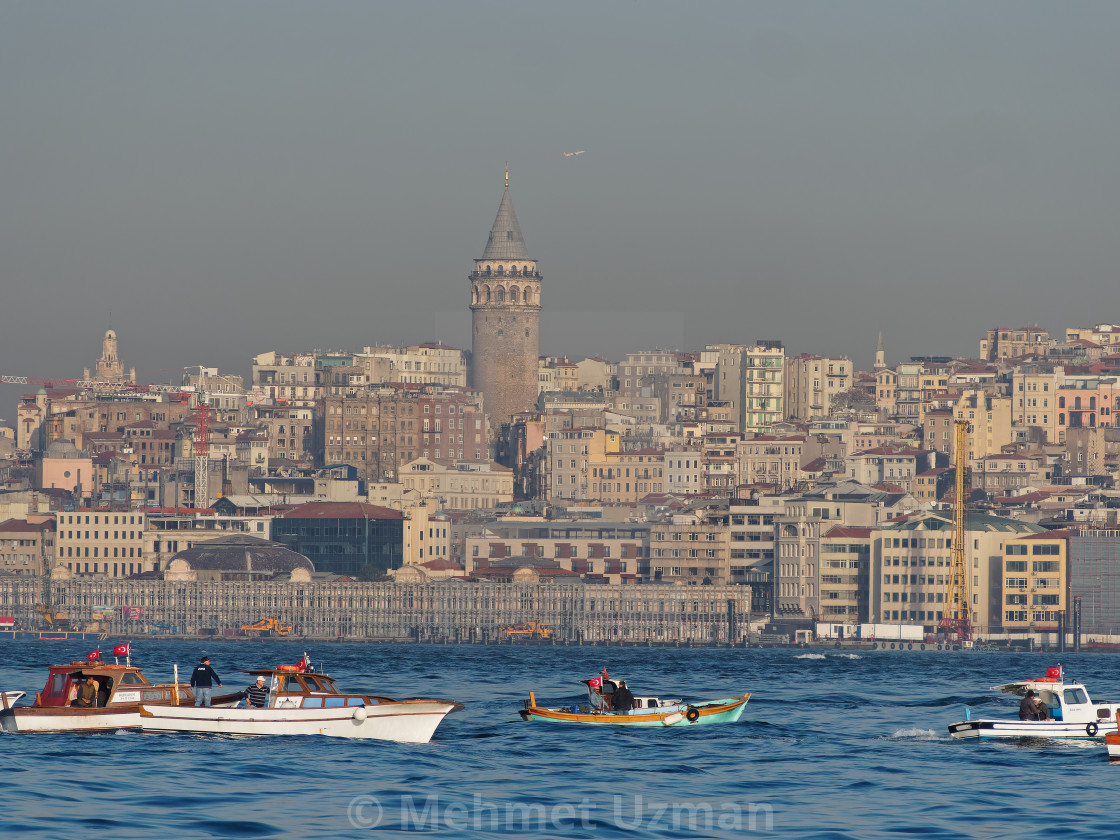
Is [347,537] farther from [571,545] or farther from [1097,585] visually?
[1097,585]

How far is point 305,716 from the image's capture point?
138ft

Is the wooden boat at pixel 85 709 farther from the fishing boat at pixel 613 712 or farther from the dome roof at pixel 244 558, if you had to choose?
the dome roof at pixel 244 558

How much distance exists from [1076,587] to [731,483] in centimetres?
5280

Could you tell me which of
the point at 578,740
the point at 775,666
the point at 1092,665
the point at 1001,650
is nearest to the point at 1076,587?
the point at 1001,650

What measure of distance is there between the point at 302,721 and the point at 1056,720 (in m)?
13.6

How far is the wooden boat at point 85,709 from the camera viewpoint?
41812mm

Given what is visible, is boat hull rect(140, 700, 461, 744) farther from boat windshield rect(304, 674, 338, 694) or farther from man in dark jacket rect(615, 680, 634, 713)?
man in dark jacket rect(615, 680, 634, 713)

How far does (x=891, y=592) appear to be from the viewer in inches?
5635

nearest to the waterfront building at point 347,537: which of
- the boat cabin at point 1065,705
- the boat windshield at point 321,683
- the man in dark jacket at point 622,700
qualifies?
the man in dark jacket at point 622,700

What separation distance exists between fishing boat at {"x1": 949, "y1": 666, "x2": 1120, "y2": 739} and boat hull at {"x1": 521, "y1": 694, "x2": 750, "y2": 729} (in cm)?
594

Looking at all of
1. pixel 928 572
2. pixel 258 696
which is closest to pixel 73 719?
pixel 258 696

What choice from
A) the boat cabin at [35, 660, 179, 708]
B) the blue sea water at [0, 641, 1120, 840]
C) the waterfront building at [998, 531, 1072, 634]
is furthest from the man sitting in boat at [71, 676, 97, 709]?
the waterfront building at [998, 531, 1072, 634]

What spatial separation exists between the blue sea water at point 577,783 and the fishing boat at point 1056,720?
1.01ft

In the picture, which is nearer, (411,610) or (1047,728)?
(1047,728)
